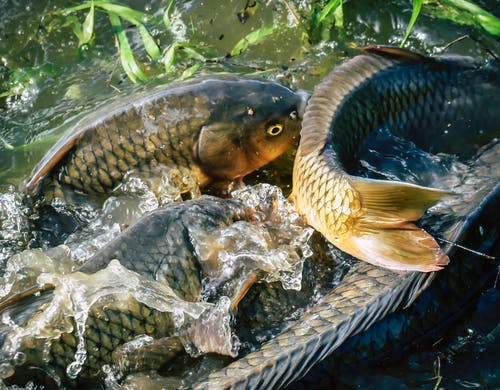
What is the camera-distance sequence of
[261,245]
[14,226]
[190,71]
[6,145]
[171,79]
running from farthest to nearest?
1. [171,79]
2. [190,71]
3. [6,145]
4. [14,226]
5. [261,245]

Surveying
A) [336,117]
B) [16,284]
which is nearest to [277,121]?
[336,117]

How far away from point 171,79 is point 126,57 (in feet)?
0.98

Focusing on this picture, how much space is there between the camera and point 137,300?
2.90 meters

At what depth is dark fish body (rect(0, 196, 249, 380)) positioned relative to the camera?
2.79 meters

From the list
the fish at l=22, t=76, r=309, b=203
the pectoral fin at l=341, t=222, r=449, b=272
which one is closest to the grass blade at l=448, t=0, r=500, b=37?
the fish at l=22, t=76, r=309, b=203

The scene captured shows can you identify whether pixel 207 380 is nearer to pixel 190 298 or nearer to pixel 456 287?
pixel 190 298

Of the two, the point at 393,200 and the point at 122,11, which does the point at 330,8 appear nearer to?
the point at 122,11

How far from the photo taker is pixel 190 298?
3.10m

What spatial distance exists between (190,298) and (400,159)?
1.32 meters

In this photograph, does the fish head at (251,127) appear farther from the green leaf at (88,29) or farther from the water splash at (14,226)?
the green leaf at (88,29)

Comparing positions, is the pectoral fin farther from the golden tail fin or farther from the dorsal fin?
the dorsal fin

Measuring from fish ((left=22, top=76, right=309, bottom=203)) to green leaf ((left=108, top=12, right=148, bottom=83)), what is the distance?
555 millimetres

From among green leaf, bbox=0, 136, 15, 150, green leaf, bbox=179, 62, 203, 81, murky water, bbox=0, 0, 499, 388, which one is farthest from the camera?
green leaf, bbox=179, 62, 203, 81

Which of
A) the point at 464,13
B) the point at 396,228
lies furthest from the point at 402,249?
the point at 464,13
